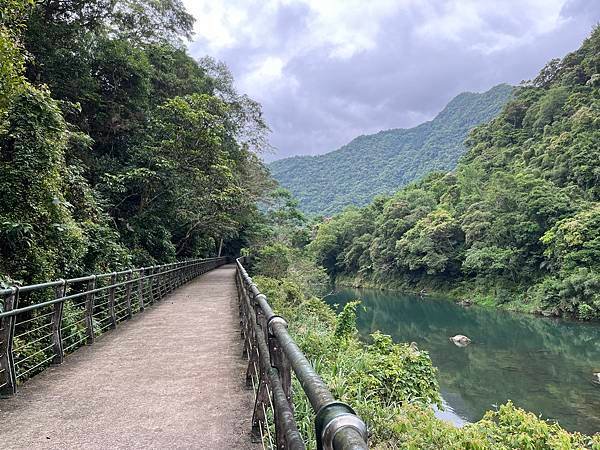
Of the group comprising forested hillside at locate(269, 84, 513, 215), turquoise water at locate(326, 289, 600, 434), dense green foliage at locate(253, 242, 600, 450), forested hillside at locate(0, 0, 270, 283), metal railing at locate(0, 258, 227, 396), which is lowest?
turquoise water at locate(326, 289, 600, 434)

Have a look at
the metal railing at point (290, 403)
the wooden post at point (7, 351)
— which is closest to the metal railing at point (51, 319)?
the wooden post at point (7, 351)

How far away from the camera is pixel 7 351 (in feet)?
14.4

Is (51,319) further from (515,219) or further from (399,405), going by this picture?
(515,219)

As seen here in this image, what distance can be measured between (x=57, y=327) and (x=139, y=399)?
203 centimetres

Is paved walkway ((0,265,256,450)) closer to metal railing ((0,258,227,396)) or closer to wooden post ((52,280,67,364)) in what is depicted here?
wooden post ((52,280,67,364))

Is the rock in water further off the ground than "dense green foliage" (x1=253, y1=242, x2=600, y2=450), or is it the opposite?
"dense green foliage" (x1=253, y1=242, x2=600, y2=450)

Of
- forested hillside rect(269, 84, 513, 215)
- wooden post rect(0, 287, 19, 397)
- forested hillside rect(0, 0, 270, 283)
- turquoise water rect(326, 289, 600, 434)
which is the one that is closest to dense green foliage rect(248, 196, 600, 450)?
wooden post rect(0, 287, 19, 397)

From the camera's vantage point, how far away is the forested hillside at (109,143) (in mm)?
8039

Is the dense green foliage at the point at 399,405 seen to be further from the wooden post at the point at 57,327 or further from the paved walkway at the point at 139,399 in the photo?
the wooden post at the point at 57,327

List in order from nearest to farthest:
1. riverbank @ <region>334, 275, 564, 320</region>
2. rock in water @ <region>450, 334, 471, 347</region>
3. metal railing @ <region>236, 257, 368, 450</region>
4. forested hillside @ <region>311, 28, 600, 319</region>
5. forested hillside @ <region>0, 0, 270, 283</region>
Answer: metal railing @ <region>236, 257, 368, 450</region>, forested hillside @ <region>0, 0, 270, 283</region>, rock in water @ <region>450, 334, 471, 347</region>, forested hillside @ <region>311, 28, 600, 319</region>, riverbank @ <region>334, 275, 564, 320</region>

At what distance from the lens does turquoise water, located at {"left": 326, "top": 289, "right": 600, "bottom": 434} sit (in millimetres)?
14516

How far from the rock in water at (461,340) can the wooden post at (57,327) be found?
70.4ft

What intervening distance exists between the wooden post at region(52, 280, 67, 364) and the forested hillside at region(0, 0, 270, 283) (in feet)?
7.52

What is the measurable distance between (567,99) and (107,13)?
161 ft
